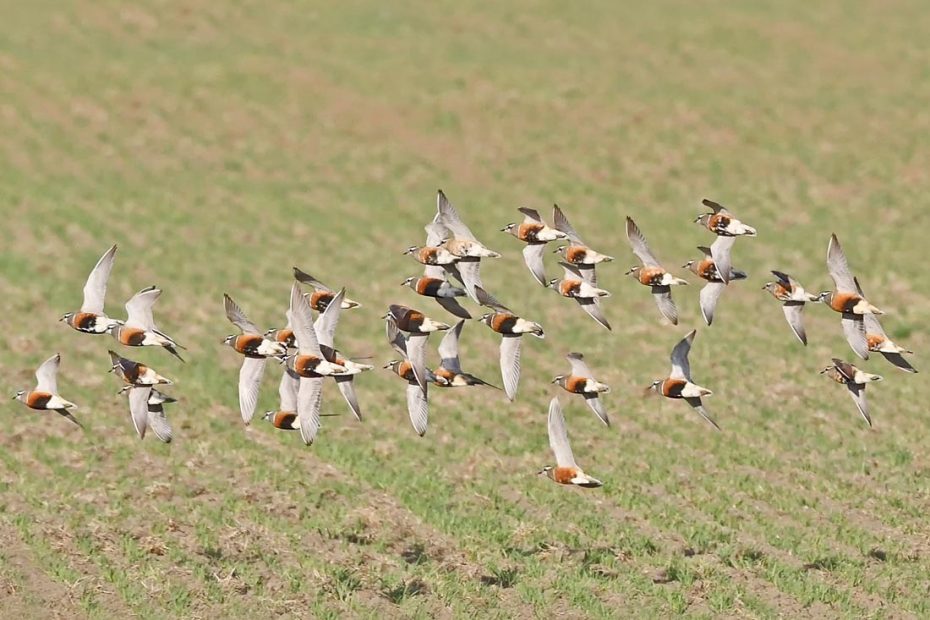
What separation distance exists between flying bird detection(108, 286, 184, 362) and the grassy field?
326 cm

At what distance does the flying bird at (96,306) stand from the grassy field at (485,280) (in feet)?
10.7

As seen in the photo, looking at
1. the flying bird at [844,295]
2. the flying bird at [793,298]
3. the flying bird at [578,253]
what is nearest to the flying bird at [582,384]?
the flying bird at [578,253]

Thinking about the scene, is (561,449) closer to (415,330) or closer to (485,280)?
(415,330)

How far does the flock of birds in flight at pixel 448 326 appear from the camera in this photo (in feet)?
51.4

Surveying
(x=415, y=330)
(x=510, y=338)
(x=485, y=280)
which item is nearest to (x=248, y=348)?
(x=415, y=330)

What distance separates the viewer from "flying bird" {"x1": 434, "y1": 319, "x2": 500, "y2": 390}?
16406 millimetres

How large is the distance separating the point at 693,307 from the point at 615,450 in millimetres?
10075

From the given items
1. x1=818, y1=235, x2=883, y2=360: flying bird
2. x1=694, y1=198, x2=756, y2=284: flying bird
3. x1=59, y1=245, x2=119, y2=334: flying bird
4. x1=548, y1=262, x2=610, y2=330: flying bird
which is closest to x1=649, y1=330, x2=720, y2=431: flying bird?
x1=694, y1=198, x2=756, y2=284: flying bird

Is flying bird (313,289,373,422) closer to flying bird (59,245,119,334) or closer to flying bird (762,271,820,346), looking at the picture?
flying bird (59,245,119,334)

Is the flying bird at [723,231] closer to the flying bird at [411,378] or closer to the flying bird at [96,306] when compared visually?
the flying bird at [411,378]

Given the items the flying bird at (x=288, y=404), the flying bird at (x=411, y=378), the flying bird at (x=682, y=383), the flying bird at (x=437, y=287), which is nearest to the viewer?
the flying bird at (x=437, y=287)

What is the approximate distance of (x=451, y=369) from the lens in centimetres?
1689

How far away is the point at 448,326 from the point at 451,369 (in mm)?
962

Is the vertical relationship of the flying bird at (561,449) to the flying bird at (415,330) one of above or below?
below
